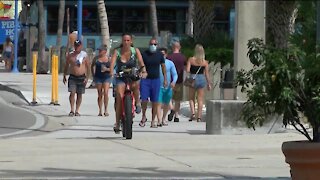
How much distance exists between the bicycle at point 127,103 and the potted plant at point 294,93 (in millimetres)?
6451

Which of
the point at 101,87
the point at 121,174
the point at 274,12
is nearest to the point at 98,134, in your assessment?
the point at 101,87

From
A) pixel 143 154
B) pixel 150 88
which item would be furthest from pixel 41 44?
pixel 143 154

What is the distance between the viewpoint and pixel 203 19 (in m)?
32.2

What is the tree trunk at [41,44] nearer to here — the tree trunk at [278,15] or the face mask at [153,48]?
the tree trunk at [278,15]

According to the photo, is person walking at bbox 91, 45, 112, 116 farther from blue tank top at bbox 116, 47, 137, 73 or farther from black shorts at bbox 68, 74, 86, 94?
blue tank top at bbox 116, 47, 137, 73

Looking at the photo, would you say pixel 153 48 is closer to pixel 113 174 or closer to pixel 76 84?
pixel 76 84

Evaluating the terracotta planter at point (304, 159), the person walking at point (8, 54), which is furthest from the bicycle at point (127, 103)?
the person walking at point (8, 54)

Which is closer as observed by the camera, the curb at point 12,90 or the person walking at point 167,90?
the person walking at point 167,90

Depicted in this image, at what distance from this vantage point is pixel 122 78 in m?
16.0

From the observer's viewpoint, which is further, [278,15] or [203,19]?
[203,19]

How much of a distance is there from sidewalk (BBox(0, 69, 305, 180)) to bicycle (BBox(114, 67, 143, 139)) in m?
0.23

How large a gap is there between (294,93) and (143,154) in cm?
507

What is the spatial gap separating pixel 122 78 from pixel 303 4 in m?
7.47

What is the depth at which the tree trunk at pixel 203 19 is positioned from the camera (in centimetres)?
3198
